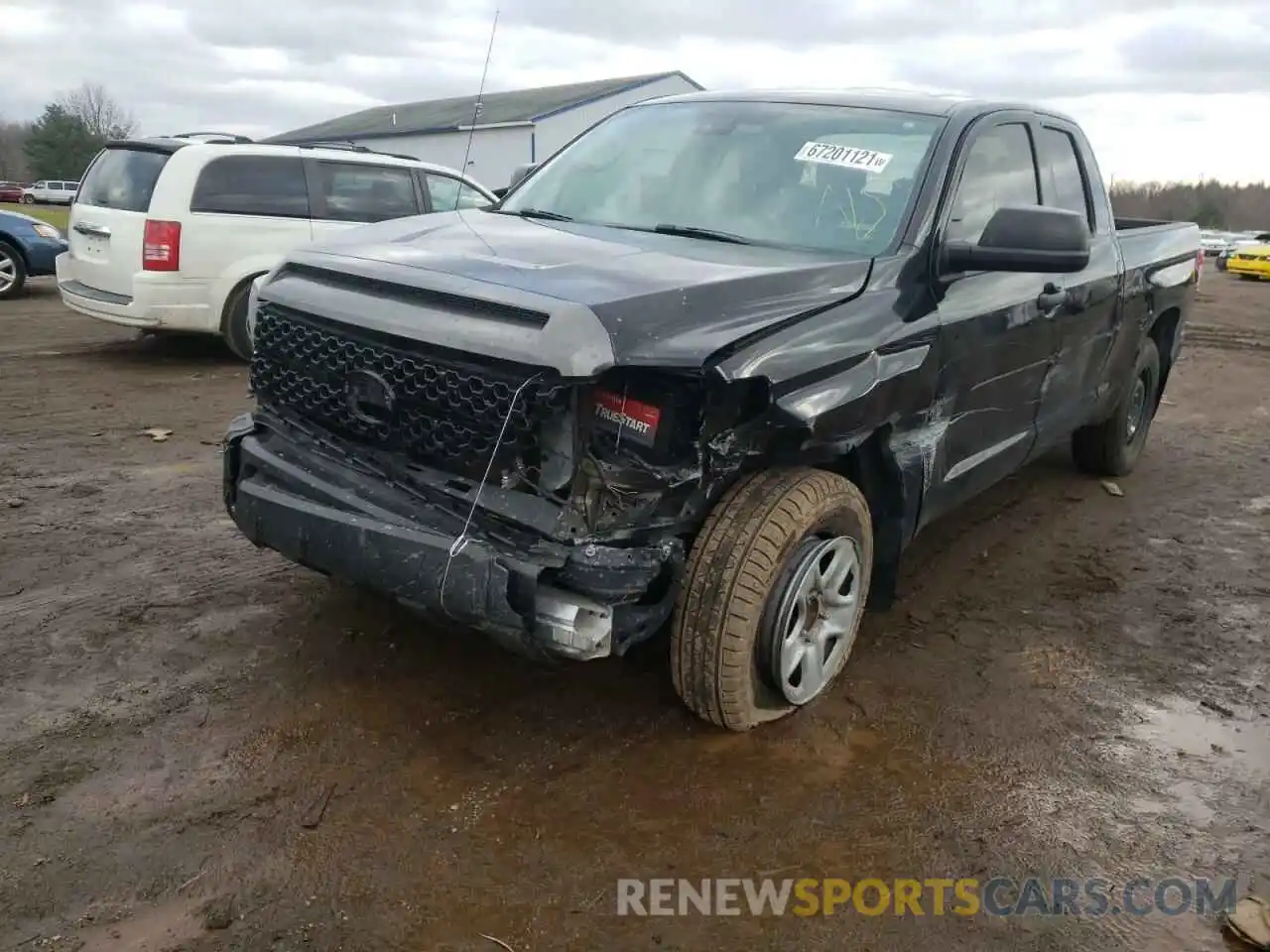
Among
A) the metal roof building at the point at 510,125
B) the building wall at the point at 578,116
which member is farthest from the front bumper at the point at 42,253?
the building wall at the point at 578,116

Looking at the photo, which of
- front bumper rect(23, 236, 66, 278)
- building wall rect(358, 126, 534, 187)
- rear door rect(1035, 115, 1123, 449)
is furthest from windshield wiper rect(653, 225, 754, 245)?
building wall rect(358, 126, 534, 187)

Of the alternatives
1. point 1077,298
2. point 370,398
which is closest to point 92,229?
point 370,398

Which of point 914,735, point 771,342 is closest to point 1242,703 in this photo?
point 914,735

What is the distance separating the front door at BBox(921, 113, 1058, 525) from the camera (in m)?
3.56

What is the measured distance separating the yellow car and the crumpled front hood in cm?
3069

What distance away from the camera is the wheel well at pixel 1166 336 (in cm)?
596

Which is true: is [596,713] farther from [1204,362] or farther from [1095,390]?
[1204,362]

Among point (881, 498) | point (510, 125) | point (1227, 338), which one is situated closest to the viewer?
point (881, 498)

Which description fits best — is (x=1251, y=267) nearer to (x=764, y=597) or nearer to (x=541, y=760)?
(x=764, y=597)

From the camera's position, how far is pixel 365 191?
28.9 ft

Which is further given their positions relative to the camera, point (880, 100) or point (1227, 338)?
point (1227, 338)

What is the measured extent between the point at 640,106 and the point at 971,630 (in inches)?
104

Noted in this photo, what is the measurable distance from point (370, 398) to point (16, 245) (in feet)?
36.4

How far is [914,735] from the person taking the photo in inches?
127
